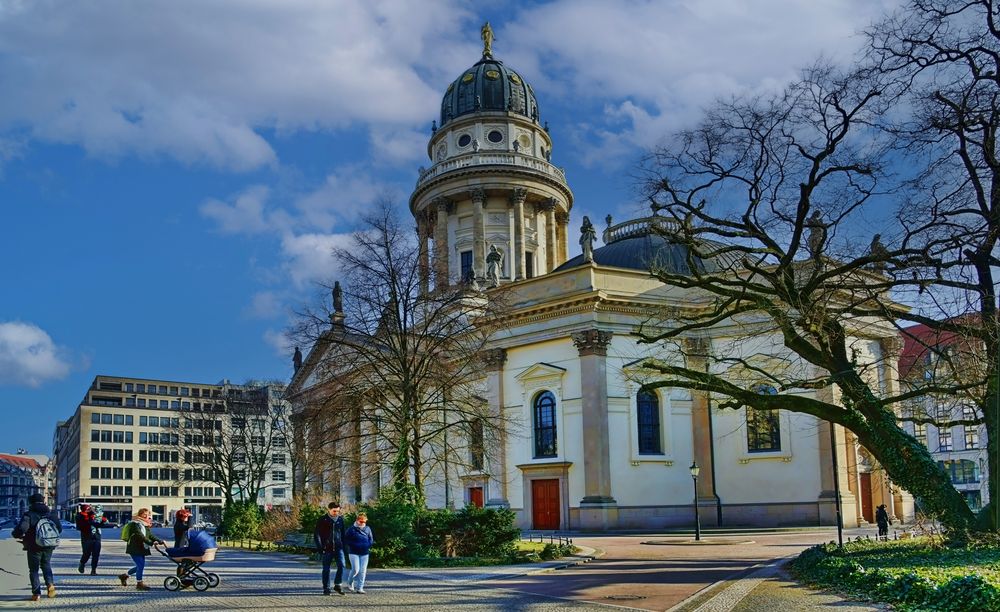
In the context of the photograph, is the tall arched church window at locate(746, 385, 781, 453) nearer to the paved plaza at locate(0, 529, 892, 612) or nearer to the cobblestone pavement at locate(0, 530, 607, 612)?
the paved plaza at locate(0, 529, 892, 612)

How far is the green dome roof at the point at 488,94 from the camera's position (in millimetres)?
67500

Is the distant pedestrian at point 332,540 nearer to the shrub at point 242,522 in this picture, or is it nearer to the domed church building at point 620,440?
the domed church building at point 620,440

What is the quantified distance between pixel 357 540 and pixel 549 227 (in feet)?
161

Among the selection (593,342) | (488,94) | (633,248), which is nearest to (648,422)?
(593,342)

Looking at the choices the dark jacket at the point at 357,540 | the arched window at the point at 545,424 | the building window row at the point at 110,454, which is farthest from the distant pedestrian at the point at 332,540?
the building window row at the point at 110,454

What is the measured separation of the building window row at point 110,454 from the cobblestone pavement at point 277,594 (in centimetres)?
10318

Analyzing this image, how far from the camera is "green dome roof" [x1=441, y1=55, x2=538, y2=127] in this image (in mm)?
67500

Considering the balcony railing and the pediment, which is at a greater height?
the balcony railing

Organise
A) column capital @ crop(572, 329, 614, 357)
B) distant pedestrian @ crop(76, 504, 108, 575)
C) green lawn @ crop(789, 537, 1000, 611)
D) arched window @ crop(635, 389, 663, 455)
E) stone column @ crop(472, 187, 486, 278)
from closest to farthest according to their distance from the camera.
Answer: green lawn @ crop(789, 537, 1000, 611) → distant pedestrian @ crop(76, 504, 108, 575) → column capital @ crop(572, 329, 614, 357) → arched window @ crop(635, 389, 663, 455) → stone column @ crop(472, 187, 486, 278)

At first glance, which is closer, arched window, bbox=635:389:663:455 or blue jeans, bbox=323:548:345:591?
blue jeans, bbox=323:548:345:591

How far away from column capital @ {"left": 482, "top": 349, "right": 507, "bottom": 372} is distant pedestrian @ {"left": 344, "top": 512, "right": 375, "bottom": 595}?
2715 centimetres

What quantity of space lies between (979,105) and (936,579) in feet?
33.8

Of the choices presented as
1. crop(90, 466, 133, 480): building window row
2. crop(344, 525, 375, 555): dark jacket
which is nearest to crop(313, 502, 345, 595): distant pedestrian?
crop(344, 525, 375, 555): dark jacket

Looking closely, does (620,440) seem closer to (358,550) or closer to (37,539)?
(358,550)
